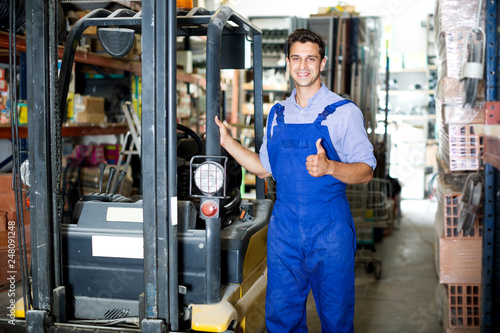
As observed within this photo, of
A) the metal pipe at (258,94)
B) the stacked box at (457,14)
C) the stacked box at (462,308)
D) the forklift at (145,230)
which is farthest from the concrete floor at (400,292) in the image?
the stacked box at (457,14)

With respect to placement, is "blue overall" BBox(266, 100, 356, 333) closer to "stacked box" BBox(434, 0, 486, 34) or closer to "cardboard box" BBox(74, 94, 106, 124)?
"stacked box" BBox(434, 0, 486, 34)

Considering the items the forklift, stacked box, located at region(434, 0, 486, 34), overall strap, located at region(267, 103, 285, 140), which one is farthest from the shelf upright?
the forklift

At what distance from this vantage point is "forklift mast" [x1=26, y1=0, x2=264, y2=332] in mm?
2340

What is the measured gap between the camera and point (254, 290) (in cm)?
310

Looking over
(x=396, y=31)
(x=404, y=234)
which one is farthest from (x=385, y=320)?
(x=396, y=31)

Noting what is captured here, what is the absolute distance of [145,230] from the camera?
2.38m

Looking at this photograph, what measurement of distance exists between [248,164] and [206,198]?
0.54 meters

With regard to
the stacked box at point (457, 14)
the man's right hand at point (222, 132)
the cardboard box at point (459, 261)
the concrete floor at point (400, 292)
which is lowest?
the concrete floor at point (400, 292)

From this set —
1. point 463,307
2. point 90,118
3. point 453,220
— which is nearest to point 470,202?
point 453,220

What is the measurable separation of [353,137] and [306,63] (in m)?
0.48

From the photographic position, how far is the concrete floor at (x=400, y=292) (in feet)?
14.1

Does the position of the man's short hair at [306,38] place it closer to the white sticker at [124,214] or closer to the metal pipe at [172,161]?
the metal pipe at [172,161]

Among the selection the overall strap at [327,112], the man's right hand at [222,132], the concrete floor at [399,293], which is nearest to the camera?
the man's right hand at [222,132]

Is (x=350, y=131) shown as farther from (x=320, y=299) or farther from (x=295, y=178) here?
(x=320, y=299)
